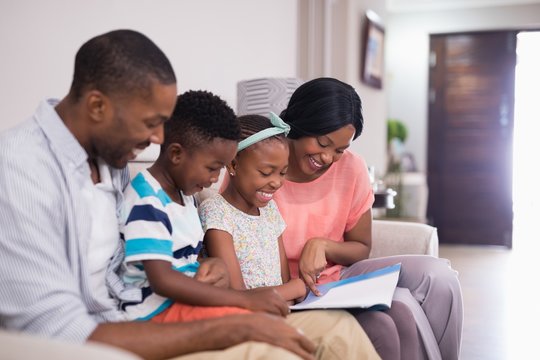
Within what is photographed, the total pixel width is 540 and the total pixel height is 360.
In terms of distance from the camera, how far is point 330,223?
1.82 meters

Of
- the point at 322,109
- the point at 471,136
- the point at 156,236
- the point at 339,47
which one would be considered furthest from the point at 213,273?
the point at 471,136

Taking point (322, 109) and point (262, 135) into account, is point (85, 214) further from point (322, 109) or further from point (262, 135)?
point (322, 109)

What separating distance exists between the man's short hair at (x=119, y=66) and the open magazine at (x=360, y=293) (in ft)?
2.10

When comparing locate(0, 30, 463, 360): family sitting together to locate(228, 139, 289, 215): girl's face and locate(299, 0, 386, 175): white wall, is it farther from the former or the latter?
locate(299, 0, 386, 175): white wall

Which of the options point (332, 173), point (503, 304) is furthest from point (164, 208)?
point (503, 304)

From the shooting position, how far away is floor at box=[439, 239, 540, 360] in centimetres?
275

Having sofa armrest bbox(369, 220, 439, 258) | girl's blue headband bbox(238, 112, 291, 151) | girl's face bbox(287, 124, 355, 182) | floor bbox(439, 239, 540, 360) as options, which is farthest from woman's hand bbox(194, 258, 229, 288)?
floor bbox(439, 239, 540, 360)

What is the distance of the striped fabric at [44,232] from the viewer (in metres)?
0.91

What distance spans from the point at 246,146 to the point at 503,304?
2761 millimetres

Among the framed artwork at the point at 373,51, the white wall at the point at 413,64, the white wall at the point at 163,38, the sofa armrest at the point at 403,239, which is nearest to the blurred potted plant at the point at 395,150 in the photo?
the white wall at the point at 413,64

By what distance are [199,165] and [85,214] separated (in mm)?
272

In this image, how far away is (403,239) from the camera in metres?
2.08

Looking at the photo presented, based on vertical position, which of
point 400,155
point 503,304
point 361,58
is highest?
point 361,58

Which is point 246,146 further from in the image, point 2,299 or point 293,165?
point 2,299
